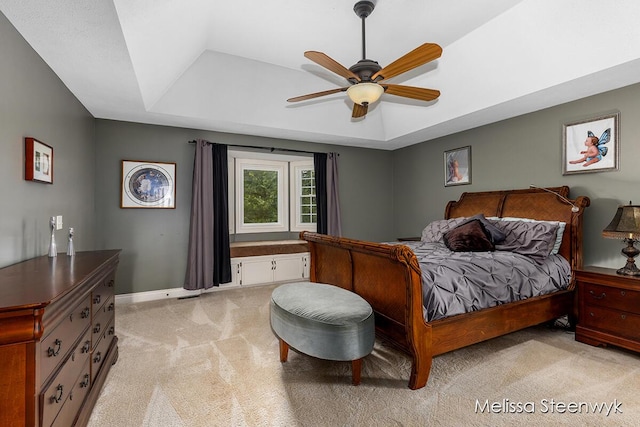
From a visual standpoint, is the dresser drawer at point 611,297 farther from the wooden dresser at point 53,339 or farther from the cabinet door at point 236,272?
the cabinet door at point 236,272

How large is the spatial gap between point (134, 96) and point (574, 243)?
4817 millimetres

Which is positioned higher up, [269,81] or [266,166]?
[269,81]

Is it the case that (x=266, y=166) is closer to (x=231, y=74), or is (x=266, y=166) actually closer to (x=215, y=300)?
(x=231, y=74)

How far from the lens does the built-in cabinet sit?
4777mm

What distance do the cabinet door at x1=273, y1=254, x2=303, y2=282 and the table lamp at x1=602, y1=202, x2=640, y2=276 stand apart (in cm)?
387

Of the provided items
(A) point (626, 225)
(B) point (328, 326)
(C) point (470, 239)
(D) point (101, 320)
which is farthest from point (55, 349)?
(A) point (626, 225)

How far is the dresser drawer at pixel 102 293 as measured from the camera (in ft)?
6.31

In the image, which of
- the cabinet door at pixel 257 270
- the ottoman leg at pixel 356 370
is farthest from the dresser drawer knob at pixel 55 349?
the cabinet door at pixel 257 270

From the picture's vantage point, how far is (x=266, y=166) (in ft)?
17.9

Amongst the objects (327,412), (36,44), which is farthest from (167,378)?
(36,44)

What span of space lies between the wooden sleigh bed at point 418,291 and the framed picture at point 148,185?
2.22 meters

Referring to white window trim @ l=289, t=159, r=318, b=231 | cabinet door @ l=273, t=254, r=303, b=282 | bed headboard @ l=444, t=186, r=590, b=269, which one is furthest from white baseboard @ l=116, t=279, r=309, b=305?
bed headboard @ l=444, t=186, r=590, b=269

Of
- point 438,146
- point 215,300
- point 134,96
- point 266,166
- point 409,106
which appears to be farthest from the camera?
point 266,166

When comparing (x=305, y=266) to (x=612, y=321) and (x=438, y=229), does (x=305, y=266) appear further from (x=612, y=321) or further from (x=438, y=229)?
(x=612, y=321)
